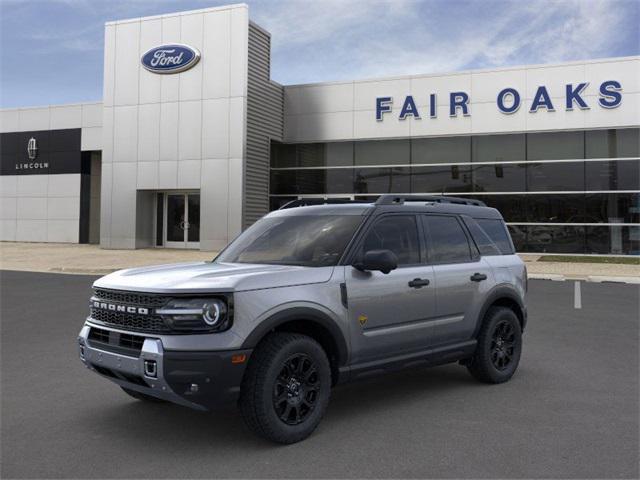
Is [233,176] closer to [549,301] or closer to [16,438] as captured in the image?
[549,301]

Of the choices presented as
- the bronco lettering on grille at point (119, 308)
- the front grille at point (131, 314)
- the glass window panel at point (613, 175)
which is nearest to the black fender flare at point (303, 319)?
the front grille at point (131, 314)

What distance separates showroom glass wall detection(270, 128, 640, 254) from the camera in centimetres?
2342

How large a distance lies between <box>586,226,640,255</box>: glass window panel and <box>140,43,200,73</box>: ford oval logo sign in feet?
57.9

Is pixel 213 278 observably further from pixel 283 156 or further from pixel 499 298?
pixel 283 156

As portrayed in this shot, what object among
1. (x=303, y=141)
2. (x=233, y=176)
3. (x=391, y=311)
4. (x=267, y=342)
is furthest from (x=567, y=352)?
(x=303, y=141)

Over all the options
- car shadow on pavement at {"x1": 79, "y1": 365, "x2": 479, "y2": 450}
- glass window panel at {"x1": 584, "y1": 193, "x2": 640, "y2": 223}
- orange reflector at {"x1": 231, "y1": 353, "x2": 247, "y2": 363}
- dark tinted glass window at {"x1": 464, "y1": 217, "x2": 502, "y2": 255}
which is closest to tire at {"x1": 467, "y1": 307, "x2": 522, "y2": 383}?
car shadow on pavement at {"x1": 79, "y1": 365, "x2": 479, "y2": 450}

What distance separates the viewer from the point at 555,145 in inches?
955

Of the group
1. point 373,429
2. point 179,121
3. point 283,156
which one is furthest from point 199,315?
point 283,156

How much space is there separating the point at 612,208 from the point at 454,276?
20475 mm

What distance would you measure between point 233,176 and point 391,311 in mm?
21202

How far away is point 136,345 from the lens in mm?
4172

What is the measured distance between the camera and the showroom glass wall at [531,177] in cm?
2342

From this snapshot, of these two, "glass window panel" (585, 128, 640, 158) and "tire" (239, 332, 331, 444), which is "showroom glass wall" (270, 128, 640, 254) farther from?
"tire" (239, 332, 331, 444)

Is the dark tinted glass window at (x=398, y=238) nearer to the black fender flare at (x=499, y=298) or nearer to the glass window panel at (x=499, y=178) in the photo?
the black fender flare at (x=499, y=298)
